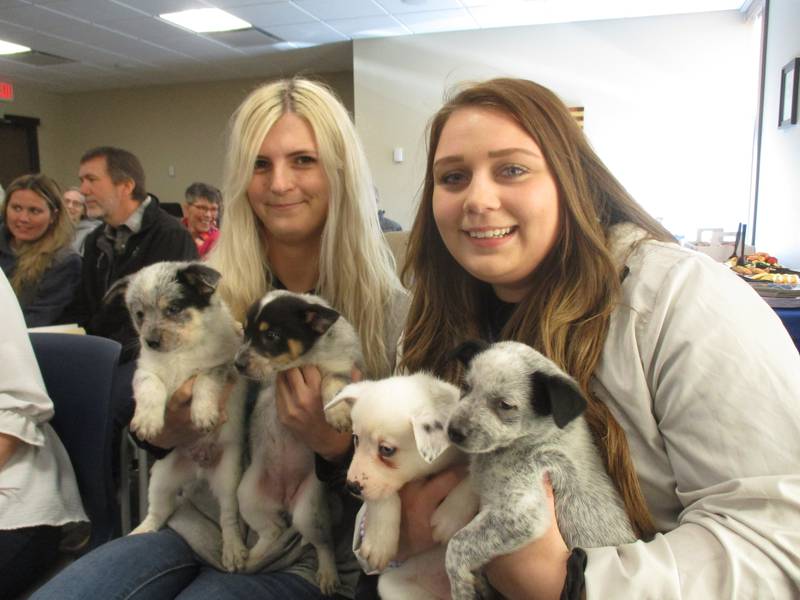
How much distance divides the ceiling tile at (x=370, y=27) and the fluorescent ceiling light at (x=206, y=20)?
50.0 inches

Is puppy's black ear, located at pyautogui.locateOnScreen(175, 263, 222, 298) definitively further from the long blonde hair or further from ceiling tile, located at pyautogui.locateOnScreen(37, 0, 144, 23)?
ceiling tile, located at pyautogui.locateOnScreen(37, 0, 144, 23)

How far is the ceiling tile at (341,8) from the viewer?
23.9 ft

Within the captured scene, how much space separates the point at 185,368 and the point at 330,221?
685mm

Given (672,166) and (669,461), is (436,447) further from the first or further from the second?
(672,166)

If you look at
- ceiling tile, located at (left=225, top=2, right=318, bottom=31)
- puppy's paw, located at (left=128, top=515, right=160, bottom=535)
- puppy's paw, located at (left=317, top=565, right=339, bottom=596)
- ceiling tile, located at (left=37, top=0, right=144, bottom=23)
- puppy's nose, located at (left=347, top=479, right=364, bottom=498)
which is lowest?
puppy's paw, located at (left=317, top=565, right=339, bottom=596)

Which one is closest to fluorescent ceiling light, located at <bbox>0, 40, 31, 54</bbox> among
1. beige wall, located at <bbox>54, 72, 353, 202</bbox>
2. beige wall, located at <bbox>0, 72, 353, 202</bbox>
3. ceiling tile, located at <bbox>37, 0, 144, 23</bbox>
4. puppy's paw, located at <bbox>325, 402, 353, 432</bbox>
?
ceiling tile, located at <bbox>37, 0, 144, 23</bbox>

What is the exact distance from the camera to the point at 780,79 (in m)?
5.65

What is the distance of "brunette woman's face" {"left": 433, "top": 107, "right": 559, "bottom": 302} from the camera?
1.43 metres

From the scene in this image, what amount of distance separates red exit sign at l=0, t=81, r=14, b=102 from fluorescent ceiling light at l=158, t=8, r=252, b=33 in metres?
5.33

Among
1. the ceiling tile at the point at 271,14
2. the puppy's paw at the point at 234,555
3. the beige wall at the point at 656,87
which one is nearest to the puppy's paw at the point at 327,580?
the puppy's paw at the point at 234,555

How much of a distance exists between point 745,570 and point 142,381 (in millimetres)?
1670

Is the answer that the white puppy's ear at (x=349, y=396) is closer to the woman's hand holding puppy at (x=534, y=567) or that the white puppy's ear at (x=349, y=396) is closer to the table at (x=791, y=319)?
the woman's hand holding puppy at (x=534, y=567)

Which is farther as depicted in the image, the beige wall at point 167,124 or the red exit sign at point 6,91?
the beige wall at point 167,124

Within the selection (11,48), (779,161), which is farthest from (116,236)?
(11,48)
